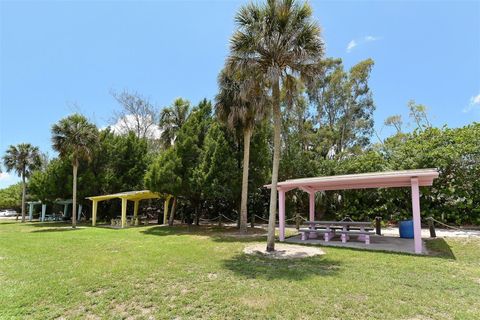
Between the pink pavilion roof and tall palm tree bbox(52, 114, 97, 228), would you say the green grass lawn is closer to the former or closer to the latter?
the pink pavilion roof

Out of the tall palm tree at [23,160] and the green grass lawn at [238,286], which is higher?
the tall palm tree at [23,160]

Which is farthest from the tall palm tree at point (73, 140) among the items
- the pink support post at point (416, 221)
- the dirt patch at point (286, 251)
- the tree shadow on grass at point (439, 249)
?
the tree shadow on grass at point (439, 249)

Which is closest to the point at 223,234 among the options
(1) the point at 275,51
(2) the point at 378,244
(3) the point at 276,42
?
(2) the point at 378,244

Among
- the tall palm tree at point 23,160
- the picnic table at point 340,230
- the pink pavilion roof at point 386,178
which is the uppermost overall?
the tall palm tree at point 23,160

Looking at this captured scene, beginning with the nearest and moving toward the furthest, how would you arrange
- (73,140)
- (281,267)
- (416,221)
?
(281,267) → (416,221) → (73,140)

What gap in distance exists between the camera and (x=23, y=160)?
1260 inches

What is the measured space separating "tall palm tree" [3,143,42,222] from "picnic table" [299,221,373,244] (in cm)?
3324

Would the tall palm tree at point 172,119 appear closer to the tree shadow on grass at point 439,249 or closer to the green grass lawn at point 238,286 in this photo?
the green grass lawn at point 238,286

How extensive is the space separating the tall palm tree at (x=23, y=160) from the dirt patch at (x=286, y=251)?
3248 cm

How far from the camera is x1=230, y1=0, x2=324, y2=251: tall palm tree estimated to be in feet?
30.7

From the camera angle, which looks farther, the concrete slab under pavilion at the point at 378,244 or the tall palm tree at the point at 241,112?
the tall palm tree at the point at 241,112

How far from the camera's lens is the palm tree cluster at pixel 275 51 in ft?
30.7

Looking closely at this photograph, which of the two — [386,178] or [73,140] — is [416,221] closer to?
[386,178]

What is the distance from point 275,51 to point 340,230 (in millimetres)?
7812
